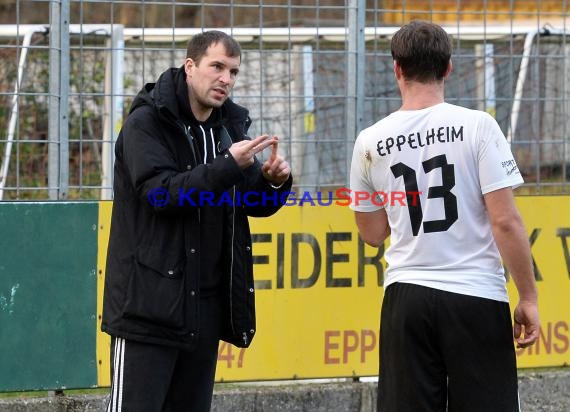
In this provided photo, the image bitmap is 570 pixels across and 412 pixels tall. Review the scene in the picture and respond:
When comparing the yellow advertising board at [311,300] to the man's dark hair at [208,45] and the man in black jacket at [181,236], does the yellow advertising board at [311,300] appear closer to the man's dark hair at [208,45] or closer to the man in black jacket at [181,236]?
the man in black jacket at [181,236]

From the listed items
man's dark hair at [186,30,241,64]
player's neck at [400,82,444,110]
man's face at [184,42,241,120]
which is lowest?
player's neck at [400,82,444,110]

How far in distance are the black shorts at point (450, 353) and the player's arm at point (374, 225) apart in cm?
37

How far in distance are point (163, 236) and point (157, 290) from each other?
0.21 meters

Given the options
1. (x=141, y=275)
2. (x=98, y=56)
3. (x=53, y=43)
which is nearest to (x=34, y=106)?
(x=98, y=56)

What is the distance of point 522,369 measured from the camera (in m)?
6.43

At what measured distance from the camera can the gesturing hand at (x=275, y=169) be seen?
4.26 meters

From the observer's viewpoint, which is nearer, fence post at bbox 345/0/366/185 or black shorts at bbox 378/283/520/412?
black shorts at bbox 378/283/520/412

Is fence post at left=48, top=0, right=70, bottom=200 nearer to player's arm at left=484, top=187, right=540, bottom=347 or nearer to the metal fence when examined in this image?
the metal fence

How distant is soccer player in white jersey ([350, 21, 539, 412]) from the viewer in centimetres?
383

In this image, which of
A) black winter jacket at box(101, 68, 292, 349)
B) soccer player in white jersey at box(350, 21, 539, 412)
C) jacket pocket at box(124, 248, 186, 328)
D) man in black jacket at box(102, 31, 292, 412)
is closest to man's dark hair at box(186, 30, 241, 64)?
man in black jacket at box(102, 31, 292, 412)

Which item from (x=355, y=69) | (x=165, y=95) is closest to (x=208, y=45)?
(x=165, y=95)

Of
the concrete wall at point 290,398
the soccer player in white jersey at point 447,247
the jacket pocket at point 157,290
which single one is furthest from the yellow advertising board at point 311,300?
the soccer player in white jersey at point 447,247

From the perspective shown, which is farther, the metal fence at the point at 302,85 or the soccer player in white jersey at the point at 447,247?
the metal fence at the point at 302,85

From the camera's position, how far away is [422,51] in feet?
12.8
